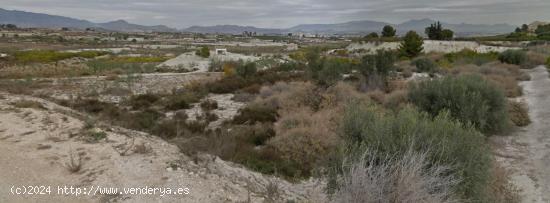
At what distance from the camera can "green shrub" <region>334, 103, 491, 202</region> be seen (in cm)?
535

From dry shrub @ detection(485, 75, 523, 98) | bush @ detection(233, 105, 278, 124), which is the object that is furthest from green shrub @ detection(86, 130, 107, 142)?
dry shrub @ detection(485, 75, 523, 98)

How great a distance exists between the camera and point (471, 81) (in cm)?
1180

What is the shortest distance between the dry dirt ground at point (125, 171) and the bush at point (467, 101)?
5.34 m

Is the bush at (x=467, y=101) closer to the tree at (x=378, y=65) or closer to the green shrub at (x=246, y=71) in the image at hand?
the tree at (x=378, y=65)

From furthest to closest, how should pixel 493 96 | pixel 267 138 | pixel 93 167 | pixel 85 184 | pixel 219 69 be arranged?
1. pixel 219 69
2. pixel 493 96
3. pixel 267 138
4. pixel 93 167
5. pixel 85 184

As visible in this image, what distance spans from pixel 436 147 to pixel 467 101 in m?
5.93

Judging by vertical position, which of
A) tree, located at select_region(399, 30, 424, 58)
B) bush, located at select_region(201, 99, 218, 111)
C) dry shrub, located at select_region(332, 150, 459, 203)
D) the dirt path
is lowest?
the dirt path

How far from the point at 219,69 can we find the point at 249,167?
28.7 metres

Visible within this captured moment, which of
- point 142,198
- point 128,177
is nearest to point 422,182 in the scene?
point 142,198

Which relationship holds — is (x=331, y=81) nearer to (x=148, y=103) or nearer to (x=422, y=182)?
(x=148, y=103)

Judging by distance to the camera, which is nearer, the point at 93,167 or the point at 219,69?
the point at 93,167

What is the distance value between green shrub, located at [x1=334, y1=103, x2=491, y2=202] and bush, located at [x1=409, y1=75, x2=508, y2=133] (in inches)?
196

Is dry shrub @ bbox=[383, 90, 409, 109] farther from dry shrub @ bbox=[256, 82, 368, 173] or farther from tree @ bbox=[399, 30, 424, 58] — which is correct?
tree @ bbox=[399, 30, 424, 58]

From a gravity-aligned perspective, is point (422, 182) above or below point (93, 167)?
above
